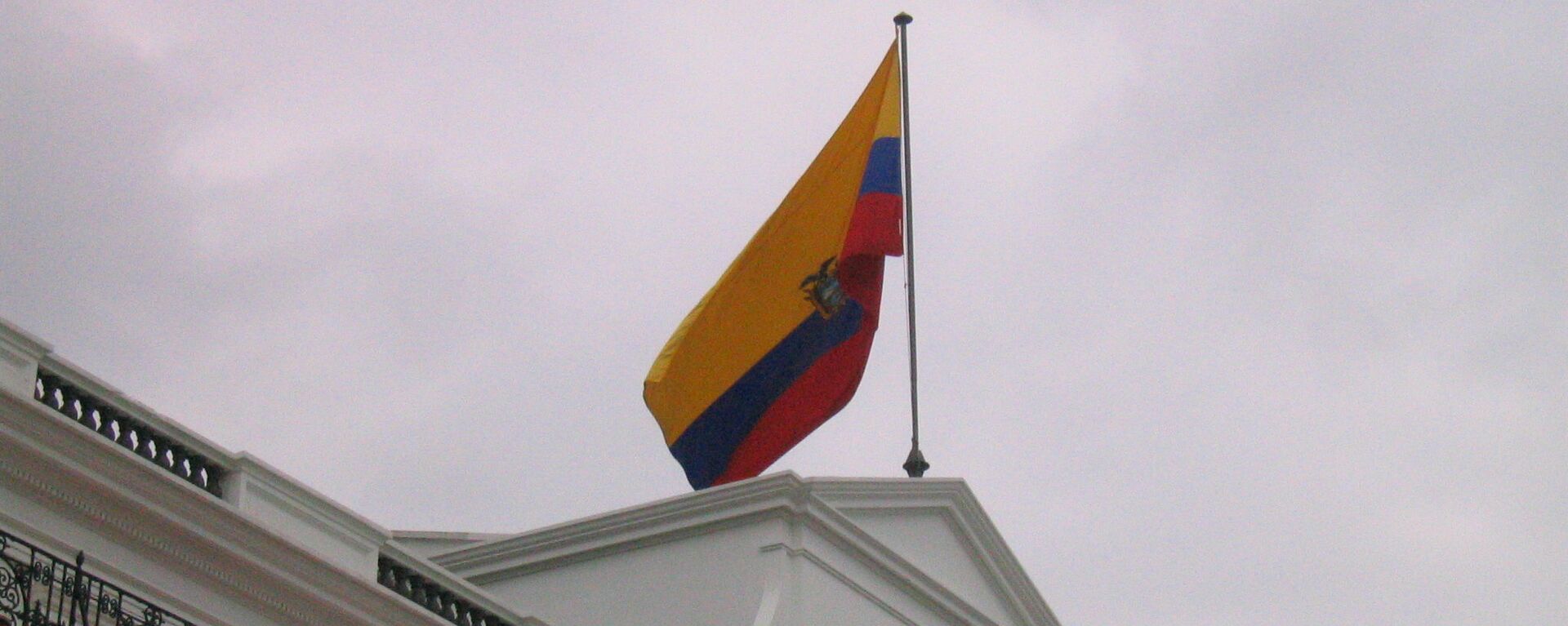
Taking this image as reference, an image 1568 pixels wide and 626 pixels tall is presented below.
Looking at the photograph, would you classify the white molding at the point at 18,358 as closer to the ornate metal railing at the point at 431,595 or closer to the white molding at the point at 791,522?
the ornate metal railing at the point at 431,595

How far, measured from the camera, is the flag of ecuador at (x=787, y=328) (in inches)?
773

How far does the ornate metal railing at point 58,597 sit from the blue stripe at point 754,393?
7.11 metres

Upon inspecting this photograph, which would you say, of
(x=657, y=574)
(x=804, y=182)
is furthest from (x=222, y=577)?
(x=804, y=182)

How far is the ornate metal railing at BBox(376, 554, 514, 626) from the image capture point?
15234 millimetres

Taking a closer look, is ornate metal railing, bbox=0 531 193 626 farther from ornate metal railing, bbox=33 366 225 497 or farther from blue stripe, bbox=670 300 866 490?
blue stripe, bbox=670 300 866 490

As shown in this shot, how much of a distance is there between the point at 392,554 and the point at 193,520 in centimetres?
191

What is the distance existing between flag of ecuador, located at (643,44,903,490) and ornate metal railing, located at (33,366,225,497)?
250 inches

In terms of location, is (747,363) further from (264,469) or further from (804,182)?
(264,469)

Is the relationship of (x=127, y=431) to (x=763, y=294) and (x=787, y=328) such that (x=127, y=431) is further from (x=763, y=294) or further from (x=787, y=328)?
(x=763, y=294)

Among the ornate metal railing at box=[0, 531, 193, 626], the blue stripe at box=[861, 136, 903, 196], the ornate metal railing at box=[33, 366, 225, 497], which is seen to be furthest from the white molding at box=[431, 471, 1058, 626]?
the ornate metal railing at box=[0, 531, 193, 626]

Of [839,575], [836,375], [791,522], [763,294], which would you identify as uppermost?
[763,294]

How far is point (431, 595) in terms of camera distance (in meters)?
15.6

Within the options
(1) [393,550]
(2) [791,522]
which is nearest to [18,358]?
(1) [393,550]

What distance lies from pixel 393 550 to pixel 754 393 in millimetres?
5222
